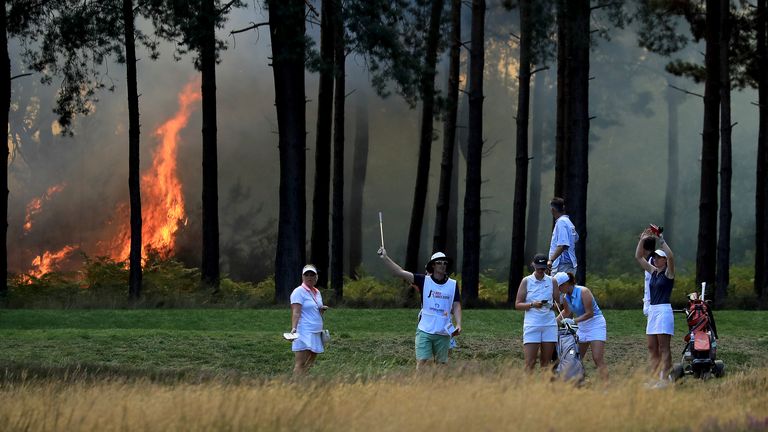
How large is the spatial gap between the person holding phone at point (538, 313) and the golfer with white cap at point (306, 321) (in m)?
2.68

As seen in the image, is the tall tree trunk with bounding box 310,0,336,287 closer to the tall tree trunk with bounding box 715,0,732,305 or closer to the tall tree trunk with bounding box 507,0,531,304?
the tall tree trunk with bounding box 507,0,531,304

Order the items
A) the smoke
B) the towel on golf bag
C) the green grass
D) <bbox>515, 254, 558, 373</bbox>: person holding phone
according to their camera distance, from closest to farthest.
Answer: the towel on golf bag → <bbox>515, 254, 558, 373</bbox>: person holding phone → the green grass → the smoke

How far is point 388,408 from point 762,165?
3138cm

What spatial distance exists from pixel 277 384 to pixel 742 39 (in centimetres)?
3114

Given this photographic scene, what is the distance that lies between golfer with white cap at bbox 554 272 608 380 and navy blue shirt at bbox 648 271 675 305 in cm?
89

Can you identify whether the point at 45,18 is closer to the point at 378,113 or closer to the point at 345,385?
the point at 345,385

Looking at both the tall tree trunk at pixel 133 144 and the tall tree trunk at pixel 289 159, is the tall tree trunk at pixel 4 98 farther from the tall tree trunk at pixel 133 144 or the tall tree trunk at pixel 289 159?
the tall tree trunk at pixel 289 159

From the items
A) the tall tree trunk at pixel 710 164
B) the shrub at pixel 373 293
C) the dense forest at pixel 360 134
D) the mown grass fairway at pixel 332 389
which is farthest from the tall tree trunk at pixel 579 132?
the mown grass fairway at pixel 332 389

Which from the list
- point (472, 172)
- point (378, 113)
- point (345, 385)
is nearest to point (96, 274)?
point (472, 172)

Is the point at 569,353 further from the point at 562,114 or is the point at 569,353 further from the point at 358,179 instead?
the point at 358,179

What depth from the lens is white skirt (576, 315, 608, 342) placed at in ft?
58.9

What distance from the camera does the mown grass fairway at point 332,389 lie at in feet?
41.9

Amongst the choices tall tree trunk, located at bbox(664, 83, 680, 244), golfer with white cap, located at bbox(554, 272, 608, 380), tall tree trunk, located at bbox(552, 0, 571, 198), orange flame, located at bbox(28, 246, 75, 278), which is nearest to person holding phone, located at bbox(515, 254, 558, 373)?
golfer with white cap, located at bbox(554, 272, 608, 380)

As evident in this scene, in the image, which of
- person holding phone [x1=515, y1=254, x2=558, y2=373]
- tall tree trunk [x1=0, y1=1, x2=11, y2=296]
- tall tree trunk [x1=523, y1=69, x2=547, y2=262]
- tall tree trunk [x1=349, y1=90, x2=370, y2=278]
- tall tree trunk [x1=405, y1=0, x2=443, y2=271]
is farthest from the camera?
tall tree trunk [x1=523, y1=69, x2=547, y2=262]
